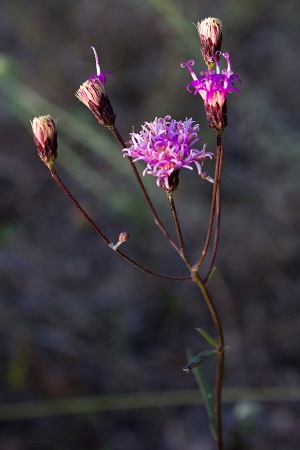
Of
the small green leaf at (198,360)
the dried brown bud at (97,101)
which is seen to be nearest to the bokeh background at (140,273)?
the dried brown bud at (97,101)

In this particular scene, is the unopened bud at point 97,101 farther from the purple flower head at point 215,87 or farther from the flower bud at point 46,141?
the purple flower head at point 215,87

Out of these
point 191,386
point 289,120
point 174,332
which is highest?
point 289,120

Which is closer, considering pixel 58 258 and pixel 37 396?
pixel 37 396

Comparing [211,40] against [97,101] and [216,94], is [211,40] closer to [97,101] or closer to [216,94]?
[216,94]

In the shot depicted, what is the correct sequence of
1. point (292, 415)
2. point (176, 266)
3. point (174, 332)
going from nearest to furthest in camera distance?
point (292, 415)
point (174, 332)
point (176, 266)

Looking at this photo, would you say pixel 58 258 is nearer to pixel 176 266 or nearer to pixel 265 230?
pixel 176 266

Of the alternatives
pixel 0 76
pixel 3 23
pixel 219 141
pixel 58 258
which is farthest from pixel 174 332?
pixel 3 23
